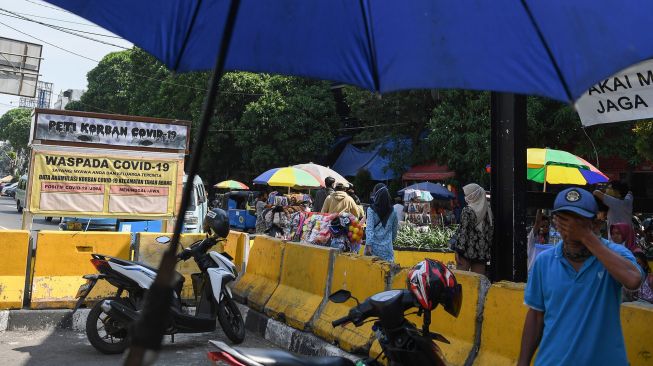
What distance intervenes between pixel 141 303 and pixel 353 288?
86.6 inches

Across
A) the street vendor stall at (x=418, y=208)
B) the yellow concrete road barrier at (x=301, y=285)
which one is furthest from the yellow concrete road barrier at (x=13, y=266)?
the street vendor stall at (x=418, y=208)

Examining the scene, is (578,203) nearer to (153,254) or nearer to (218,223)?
(218,223)

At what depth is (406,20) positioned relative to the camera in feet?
7.66

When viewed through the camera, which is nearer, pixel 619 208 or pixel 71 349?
pixel 71 349

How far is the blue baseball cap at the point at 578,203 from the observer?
9.00ft

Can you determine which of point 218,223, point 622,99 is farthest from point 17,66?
point 622,99

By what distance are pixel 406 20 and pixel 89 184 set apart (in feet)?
27.8

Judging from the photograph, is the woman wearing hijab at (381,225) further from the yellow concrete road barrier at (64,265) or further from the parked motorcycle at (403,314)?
the parked motorcycle at (403,314)

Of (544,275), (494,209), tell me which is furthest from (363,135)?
(544,275)

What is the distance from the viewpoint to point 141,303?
6.14 meters

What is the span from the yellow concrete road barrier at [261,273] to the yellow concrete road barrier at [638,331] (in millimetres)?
4697

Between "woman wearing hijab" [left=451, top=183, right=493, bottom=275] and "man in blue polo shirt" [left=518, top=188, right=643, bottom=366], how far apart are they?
12.9 feet

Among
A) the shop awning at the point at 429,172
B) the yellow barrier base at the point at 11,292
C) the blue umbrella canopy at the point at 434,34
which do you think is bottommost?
the yellow barrier base at the point at 11,292

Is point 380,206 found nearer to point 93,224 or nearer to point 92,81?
point 93,224
